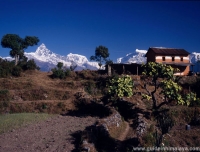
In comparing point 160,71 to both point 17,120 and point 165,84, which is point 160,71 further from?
point 17,120

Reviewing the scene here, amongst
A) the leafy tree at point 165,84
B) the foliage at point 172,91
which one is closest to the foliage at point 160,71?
the leafy tree at point 165,84

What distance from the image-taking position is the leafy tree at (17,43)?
58344 millimetres

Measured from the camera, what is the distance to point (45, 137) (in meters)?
17.3

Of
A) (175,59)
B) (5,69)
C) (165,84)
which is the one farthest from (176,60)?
(5,69)

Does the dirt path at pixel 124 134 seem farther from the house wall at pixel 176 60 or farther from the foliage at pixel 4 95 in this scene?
the house wall at pixel 176 60

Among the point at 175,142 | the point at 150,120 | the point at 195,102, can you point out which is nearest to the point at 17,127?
the point at 150,120

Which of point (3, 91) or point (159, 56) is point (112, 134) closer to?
point (3, 91)

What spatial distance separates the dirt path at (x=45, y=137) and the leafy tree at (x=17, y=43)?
40040 mm

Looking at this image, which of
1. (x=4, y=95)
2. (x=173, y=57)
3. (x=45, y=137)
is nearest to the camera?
(x=45, y=137)

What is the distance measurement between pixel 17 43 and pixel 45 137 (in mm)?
48488

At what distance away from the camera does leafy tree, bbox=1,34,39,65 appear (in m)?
58.3

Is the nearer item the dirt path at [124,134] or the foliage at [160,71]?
the dirt path at [124,134]

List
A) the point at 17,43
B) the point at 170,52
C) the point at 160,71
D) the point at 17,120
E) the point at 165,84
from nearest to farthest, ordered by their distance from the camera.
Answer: the point at 165,84 < the point at 160,71 < the point at 17,120 < the point at 170,52 < the point at 17,43

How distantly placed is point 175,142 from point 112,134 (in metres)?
4.96
